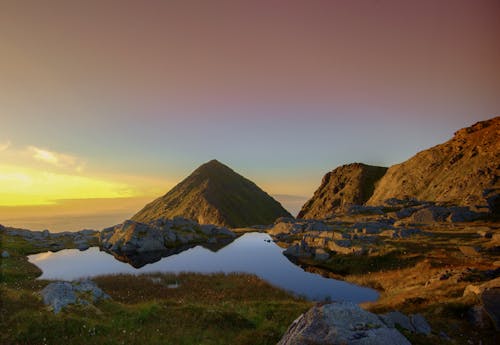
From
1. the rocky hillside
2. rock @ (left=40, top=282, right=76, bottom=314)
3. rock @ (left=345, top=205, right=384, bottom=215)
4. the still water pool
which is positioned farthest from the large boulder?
the rocky hillside

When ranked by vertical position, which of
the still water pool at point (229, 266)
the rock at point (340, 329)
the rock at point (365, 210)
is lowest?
the still water pool at point (229, 266)

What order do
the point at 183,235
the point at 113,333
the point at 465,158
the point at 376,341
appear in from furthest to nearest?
the point at 465,158 < the point at 183,235 < the point at 113,333 < the point at 376,341

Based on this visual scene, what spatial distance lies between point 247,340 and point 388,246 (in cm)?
4498

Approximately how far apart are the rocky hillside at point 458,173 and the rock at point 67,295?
101291 mm

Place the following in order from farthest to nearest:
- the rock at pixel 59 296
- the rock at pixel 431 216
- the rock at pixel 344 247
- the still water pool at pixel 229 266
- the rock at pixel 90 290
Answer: the rock at pixel 431 216 → the rock at pixel 344 247 → the still water pool at pixel 229 266 → the rock at pixel 90 290 → the rock at pixel 59 296

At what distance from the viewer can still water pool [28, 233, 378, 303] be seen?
43625 millimetres

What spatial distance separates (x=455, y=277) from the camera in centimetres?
3309

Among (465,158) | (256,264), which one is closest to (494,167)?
(465,158)

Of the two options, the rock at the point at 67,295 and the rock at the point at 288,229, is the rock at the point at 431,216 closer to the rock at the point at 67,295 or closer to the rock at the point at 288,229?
the rock at the point at 288,229

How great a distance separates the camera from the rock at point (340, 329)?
11.2 metres

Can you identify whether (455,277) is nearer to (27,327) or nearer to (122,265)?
(27,327)

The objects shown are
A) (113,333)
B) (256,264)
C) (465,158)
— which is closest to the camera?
(113,333)

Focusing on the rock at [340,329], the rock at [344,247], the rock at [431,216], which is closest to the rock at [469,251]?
the rock at [344,247]

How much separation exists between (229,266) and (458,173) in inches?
4805
